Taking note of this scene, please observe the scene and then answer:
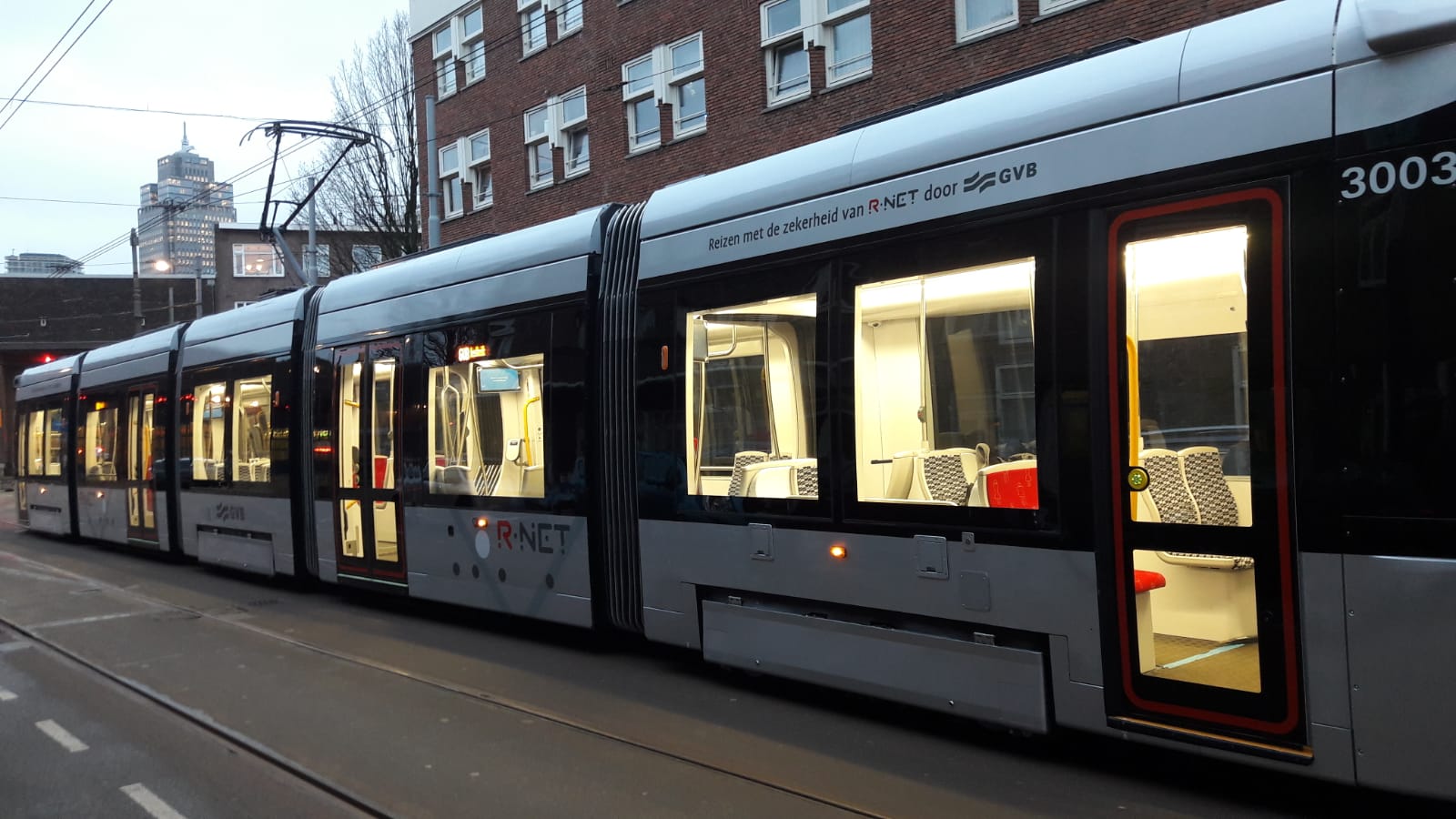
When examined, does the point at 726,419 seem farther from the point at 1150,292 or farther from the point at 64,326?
the point at 64,326

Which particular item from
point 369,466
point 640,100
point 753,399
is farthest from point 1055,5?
point 369,466

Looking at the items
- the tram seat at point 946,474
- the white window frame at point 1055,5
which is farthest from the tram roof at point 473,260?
the white window frame at point 1055,5

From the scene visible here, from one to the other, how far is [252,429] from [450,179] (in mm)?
15583

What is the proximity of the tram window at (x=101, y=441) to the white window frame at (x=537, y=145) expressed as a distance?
10081mm

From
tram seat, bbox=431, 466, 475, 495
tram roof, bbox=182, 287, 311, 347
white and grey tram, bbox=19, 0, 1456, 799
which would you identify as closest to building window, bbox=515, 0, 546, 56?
tram roof, bbox=182, 287, 311, 347

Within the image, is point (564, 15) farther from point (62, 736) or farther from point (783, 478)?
point (62, 736)

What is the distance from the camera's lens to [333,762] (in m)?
5.64

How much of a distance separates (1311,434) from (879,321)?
7.34 feet

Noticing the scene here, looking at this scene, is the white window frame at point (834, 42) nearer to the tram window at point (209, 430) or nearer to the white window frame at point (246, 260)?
the tram window at point (209, 430)

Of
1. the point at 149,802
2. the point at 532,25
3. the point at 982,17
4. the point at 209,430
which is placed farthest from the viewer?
the point at 532,25

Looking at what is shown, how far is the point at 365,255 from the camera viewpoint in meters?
31.5

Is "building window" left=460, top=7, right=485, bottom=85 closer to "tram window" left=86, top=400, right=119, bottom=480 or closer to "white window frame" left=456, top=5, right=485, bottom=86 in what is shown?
"white window frame" left=456, top=5, right=485, bottom=86

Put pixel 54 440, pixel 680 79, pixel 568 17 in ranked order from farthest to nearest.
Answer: pixel 568 17
pixel 680 79
pixel 54 440

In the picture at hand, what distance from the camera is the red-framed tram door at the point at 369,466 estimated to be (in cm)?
971
